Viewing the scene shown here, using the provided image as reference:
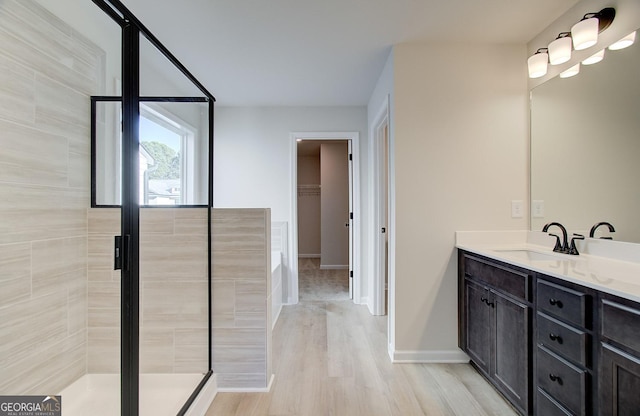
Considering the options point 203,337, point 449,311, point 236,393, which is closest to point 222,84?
point 203,337

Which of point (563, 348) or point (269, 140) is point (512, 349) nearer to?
point (563, 348)

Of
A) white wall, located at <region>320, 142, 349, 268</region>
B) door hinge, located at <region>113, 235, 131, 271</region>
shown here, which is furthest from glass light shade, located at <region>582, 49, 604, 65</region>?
white wall, located at <region>320, 142, 349, 268</region>

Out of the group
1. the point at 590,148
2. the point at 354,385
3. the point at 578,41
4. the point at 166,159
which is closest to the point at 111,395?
the point at 166,159

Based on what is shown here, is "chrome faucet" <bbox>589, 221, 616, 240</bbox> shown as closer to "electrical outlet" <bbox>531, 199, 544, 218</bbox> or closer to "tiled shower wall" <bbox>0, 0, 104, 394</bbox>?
"electrical outlet" <bbox>531, 199, 544, 218</bbox>

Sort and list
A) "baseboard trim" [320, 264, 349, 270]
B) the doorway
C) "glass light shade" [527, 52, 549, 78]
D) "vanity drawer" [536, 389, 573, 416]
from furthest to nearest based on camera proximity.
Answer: "baseboard trim" [320, 264, 349, 270] < the doorway < "glass light shade" [527, 52, 549, 78] < "vanity drawer" [536, 389, 573, 416]

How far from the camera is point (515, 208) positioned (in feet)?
7.93

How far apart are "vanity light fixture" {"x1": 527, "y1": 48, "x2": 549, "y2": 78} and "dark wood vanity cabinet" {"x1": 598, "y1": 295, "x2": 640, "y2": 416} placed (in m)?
1.71

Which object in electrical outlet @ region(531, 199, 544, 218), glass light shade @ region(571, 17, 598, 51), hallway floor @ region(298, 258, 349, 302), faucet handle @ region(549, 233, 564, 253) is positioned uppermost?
glass light shade @ region(571, 17, 598, 51)

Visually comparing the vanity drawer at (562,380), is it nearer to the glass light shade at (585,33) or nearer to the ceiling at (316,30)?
the glass light shade at (585,33)

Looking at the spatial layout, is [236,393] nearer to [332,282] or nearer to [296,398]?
[296,398]

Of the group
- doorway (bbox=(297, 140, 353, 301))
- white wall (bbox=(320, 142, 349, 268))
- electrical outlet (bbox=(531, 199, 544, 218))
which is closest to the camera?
electrical outlet (bbox=(531, 199, 544, 218))

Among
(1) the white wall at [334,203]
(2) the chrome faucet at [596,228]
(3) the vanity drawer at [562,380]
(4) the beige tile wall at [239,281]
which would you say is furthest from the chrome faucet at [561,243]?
(1) the white wall at [334,203]

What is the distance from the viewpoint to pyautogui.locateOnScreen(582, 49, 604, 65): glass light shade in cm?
184

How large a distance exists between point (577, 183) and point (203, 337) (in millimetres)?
2589
